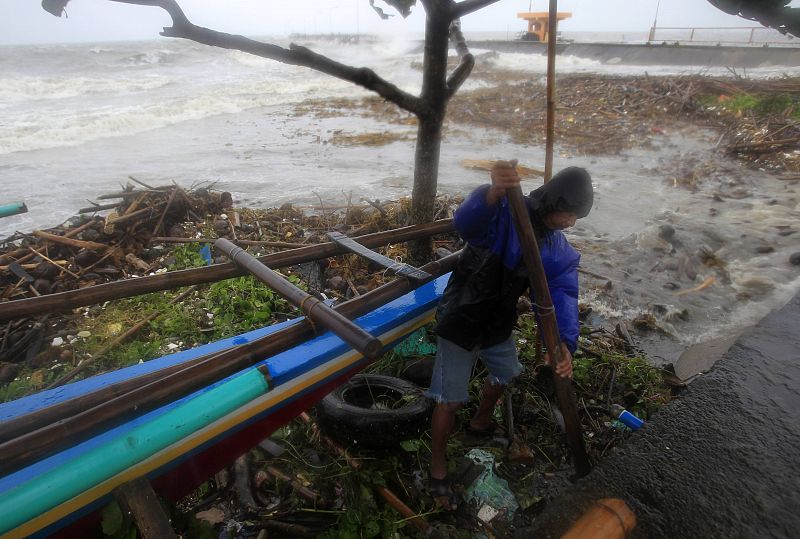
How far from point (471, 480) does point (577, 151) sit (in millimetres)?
11258

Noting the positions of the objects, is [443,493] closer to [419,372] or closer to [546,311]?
[419,372]

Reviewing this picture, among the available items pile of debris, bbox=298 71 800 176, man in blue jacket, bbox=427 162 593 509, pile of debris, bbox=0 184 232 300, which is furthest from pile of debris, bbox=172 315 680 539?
pile of debris, bbox=298 71 800 176

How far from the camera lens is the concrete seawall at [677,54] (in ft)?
74.9

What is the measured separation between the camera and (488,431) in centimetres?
333

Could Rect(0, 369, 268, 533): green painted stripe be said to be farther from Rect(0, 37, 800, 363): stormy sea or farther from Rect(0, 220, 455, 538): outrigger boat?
Rect(0, 37, 800, 363): stormy sea

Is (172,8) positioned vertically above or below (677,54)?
below

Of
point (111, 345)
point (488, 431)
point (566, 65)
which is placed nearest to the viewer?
point (488, 431)

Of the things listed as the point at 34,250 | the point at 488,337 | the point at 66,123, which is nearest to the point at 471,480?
the point at 488,337

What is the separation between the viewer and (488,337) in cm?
271

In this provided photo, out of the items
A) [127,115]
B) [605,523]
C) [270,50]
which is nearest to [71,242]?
[270,50]

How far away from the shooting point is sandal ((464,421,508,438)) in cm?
331

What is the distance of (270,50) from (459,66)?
5.79 feet

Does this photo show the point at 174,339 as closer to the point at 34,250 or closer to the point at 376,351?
the point at 34,250

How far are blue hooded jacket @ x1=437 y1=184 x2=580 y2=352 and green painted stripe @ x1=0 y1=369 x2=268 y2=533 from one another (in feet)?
3.94
